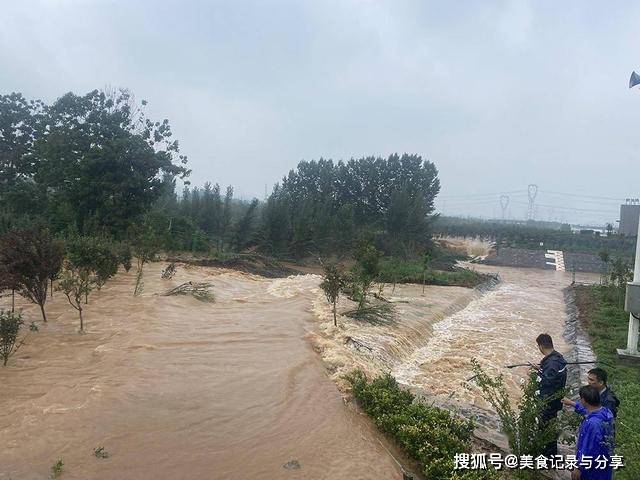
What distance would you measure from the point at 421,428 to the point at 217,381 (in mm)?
3275

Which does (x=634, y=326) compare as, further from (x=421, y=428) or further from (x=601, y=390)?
(x=421, y=428)

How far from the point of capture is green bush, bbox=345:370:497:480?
4.79m

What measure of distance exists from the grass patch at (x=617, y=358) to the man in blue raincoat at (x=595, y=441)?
1.10 feet

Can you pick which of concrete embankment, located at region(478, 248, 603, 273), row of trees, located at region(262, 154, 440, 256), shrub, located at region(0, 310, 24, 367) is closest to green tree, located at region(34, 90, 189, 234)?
row of trees, located at region(262, 154, 440, 256)

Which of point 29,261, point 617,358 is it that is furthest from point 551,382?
point 29,261

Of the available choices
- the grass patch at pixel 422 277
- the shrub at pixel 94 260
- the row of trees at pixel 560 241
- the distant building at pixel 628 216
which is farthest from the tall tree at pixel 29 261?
the row of trees at pixel 560 241

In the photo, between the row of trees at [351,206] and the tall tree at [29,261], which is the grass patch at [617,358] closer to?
the tall tree at [29,261]

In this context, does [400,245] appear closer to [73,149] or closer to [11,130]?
[73,149]

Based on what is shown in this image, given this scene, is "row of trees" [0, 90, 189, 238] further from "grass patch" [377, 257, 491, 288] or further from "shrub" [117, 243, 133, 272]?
"grass patch" [377, 257, 491, 288]

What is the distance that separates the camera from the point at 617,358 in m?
9.64

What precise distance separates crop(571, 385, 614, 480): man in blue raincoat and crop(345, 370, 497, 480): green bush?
85 cm

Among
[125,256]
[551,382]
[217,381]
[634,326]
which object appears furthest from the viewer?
[125,256]

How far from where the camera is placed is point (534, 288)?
24.7 metres

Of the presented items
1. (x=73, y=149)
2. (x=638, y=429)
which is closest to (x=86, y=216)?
(x=73, y=149)
